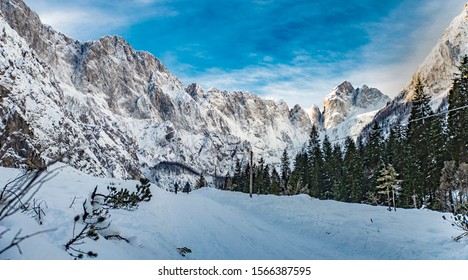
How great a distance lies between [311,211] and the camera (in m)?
16.8

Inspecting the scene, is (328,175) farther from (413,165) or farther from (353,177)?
(413,165)

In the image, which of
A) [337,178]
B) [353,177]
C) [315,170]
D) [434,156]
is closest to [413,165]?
[434,156]

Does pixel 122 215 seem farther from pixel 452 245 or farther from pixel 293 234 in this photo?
pixel 452 245

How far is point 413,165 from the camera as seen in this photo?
41.7m

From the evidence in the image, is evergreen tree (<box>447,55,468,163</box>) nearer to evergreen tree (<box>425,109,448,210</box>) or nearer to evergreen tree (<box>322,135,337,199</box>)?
evergreen tree (<box>425,109,448,210</box>)

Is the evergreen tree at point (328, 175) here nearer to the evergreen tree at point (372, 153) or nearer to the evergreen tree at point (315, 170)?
the evergreen tree at point (315, 170)

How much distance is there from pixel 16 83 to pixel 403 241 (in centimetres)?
11490

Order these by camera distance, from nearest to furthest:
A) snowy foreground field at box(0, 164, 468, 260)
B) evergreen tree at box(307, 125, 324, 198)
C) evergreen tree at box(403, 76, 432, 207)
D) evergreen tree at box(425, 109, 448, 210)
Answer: snowy foreground field at box(0, 164, 468, 260)
evergreen tree at box(425, 109, 448, 210)
evergreen tree at box(403, 76, 432, 207)
evergreen tree at box(307, 125, 324, 198)

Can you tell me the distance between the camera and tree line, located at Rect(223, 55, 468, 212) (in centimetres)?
3428

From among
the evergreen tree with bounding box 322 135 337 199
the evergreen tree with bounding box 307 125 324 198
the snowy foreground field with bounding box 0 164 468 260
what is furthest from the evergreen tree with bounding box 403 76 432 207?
the snowy foreground field with bounding box 0 164 468 260

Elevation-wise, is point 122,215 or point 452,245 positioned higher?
point 122,215

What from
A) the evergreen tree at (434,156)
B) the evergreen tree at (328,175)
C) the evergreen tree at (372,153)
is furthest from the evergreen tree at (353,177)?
the evergreen tree at (434,156)
